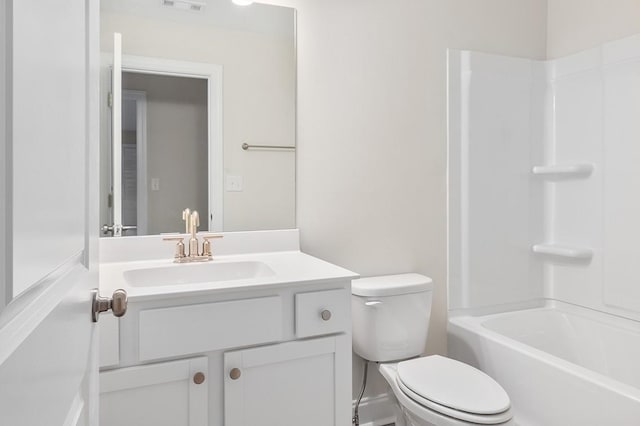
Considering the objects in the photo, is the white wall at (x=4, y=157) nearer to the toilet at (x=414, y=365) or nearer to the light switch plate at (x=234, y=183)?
the toilet at (x=414, y=365)

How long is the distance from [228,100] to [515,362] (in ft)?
5.43

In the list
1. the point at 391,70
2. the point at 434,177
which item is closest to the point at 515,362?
the point at 434,177

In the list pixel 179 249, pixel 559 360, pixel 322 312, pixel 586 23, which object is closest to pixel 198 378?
pixel 322 312

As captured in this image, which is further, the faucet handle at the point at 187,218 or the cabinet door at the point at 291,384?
the faucet handle at the point at 187,218

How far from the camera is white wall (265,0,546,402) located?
196 cm

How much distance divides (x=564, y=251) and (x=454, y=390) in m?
1.26

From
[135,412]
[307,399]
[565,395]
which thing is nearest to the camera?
[135,412]

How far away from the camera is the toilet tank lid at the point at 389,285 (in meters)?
1.81

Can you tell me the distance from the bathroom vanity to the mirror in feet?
1.05

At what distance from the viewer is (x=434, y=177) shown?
7.23 feet

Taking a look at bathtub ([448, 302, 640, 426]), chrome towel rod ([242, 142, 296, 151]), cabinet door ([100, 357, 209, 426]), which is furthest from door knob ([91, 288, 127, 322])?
bathtub ([448, 302, 640, 426])

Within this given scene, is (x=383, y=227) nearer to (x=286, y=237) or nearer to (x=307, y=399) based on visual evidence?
(x=286, y=237)

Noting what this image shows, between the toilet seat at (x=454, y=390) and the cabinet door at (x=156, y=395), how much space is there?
0.73 metres

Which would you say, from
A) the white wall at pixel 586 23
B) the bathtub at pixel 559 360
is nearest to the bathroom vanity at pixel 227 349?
the bathtub at pixel 559 360
